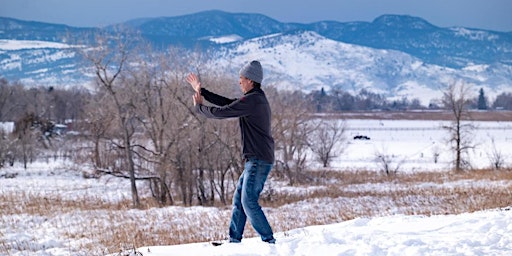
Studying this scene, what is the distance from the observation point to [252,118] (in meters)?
6.50

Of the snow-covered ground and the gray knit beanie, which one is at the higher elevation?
the gray knit beanie

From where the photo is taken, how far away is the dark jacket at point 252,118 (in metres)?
6.39

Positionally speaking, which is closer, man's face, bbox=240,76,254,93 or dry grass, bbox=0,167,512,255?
man's face, bbox=240,76,254,93

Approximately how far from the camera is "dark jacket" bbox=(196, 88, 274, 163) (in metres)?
6.39

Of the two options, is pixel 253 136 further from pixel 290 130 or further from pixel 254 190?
pixel 290 130

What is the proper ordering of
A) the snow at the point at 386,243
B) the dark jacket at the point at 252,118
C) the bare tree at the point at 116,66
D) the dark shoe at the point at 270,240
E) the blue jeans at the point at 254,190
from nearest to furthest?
1. the snow at the point at 386,243
2. the dark jacket at the point at 252,118
3. the blue jeans at the point at 254,190
4. the dark shoe at the point at 270,240
5. the bare tree at the point at 116,66

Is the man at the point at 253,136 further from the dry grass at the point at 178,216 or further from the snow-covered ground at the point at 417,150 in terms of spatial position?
the snow-covered ground at the point at 417,150

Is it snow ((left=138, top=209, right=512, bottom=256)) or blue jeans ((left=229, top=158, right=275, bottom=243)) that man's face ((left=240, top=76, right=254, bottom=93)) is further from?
snow ((left=138, top=209, right=512, bottom=256))

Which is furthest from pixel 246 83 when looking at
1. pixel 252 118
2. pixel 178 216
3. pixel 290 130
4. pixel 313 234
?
pixel 290 130

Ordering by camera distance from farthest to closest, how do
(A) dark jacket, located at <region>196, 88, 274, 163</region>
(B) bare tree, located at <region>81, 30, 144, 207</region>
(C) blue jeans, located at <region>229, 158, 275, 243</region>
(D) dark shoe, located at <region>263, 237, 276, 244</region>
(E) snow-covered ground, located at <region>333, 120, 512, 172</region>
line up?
(E) snow-covered ground, located at <region>333, 120, 512, 172</region>, (B) bare tree, located at <region>81, 30, 144, 207</region>, (D) dark shoe, located at <region>263, 237, 276, 244</region>, (C) blue jeans, located at <region>229, 158, 275, 243</region>, (A) dark jacket, located at <region>196, 88, 274, 163</region>

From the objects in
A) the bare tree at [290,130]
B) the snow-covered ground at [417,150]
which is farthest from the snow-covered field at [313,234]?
the snow-covered ground at [417,150]

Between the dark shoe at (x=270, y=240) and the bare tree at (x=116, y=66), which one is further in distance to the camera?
the bare tree at (x=116, y=66)

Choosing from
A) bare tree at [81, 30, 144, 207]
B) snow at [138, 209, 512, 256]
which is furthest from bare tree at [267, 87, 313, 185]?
snow at [138, 209, 512, 256]

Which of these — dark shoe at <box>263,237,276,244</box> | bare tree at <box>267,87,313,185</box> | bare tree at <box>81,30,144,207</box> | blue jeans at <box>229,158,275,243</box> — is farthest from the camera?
bare tree at <box>267,87,313,185</box>
